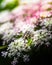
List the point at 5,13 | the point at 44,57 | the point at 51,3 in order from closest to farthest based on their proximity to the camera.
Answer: the point at 44,57, the point at 51,3, the point at 5,13

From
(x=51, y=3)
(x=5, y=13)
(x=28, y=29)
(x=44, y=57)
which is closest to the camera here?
(x=44, y=57)

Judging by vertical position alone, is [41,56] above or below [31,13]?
below

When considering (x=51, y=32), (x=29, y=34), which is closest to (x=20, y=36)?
(x=29, y=34)

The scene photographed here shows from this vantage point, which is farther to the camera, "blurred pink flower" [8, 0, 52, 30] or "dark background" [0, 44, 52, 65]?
"blurred pink flower" [8, 0, 52, 30]

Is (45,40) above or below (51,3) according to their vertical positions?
below

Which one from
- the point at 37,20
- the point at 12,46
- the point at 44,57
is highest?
the point at 37,20

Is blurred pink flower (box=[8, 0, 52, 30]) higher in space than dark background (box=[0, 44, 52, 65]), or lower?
higher

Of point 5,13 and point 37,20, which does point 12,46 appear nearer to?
point 37,20

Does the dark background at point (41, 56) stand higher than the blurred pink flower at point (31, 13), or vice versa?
the blurred pink flower at point (31, 13)

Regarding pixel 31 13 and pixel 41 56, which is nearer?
pixel 41 56

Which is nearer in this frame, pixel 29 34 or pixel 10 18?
pixel 29 34

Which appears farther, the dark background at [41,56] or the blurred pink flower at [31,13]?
the blurred pink flower at [31,13]
